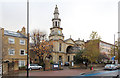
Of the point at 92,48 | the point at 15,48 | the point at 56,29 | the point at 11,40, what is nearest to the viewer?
the point at 92,48

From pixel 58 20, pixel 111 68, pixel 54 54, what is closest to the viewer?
pixel 111 68

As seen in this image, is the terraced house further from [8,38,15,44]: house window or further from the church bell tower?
the church bell tower

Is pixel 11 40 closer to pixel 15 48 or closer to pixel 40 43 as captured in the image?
pixel 15 48

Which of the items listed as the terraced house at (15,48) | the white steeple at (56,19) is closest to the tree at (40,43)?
the terraced house at (15,48)

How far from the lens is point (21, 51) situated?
30.2 meters

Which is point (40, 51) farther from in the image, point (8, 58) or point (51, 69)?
point (8, 58)

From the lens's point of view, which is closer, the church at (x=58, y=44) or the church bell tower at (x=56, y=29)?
the church at (x=58, y=44)

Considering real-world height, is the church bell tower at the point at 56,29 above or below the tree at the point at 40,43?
above

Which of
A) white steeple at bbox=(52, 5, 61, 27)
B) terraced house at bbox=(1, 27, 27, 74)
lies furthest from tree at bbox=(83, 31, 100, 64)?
white steeple at bbox=(52, 5, 61, 27)

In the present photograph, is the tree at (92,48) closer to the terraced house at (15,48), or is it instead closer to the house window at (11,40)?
the terraced house at (15,48)

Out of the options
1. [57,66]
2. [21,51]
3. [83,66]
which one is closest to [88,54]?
[83,66]

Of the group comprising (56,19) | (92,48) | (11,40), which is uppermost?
(56,19)

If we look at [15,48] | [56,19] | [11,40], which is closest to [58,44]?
[56,19]

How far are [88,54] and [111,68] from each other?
5.94 meters
